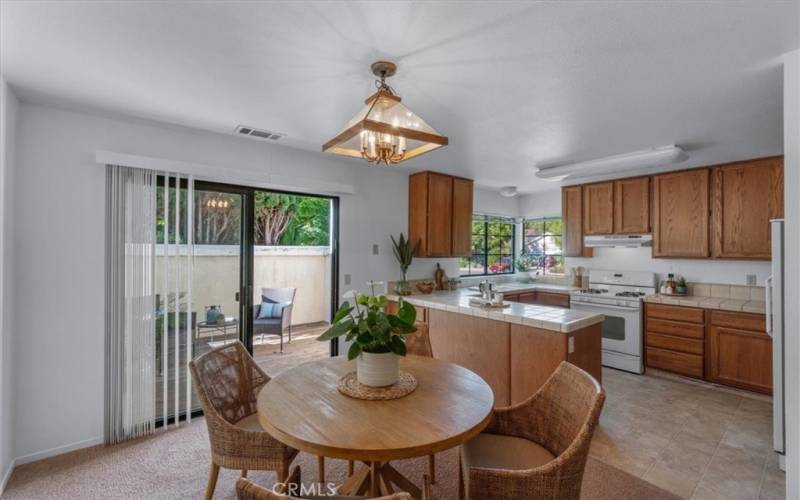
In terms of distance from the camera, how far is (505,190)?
17.6 ft

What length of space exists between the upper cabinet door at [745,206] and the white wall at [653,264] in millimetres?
413

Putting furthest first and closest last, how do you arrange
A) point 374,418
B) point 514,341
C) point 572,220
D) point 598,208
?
point 572,220, point 598,208, point 514,341, point 374,418

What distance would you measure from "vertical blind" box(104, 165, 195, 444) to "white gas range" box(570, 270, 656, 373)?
14.6 feet

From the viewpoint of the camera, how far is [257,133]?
9.80ft

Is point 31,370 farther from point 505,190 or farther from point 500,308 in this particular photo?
point 505,190

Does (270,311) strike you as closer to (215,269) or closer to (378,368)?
(215,269)

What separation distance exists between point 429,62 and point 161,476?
290 centimetres

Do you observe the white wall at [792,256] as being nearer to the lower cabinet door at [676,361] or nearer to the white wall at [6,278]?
the lower cabinet door at [676,361]

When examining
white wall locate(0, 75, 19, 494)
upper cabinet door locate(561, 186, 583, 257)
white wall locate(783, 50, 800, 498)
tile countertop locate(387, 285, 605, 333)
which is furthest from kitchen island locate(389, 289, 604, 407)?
white wall locate(0, 75, 19, 494)

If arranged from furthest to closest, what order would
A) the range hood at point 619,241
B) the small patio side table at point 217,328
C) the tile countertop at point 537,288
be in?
1. the tile countertop at point 537,288
2. the range hood at point 619,241
3. the small patio side table at point 217,328

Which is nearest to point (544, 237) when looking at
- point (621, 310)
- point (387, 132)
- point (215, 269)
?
point (621, 310)

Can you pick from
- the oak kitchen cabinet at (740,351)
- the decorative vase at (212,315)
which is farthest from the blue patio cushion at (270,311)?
the oak kitchen cabinet at (740,351)

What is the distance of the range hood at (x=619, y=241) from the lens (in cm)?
438

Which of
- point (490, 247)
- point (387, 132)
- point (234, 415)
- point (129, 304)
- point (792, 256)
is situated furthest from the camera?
point (490, 247)
